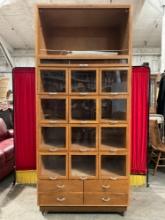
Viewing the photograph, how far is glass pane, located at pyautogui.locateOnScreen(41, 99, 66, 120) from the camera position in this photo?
288 centimetres

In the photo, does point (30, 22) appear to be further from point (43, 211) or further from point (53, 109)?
point (43, 211)

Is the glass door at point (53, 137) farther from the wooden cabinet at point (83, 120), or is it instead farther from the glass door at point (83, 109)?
the glass door at point (83, 109)

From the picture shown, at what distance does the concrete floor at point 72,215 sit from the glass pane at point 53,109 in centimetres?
112

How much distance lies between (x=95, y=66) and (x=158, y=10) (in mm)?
4400

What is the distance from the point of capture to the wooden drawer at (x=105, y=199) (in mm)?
2850

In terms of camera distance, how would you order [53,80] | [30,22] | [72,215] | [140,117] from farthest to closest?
[30,22] → [140,117] → [72,215] → [53,80]

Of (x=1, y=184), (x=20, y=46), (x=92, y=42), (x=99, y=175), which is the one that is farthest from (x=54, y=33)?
(x=20, y=46)

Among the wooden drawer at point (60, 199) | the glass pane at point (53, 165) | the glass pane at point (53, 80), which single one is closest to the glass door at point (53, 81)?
the glass pane at point (53, 80)

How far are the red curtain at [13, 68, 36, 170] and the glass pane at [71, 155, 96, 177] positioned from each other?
1.03 meters

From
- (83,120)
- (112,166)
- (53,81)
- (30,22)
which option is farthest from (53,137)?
(30,22)

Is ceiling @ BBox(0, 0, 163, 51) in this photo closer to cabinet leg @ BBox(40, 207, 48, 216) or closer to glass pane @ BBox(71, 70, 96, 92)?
glass pane @ BBox(71, 70, 96, 92)

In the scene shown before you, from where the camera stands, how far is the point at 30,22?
7453 mm

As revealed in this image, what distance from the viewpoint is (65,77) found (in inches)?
109

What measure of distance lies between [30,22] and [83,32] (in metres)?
4.72
